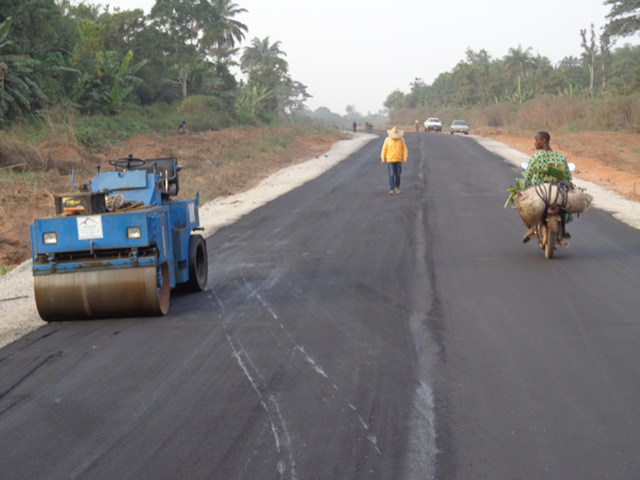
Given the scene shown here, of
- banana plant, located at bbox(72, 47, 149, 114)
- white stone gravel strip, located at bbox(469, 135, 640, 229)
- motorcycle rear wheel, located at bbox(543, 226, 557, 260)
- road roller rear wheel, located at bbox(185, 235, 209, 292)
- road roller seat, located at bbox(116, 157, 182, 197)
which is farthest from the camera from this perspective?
banana plant, located at bbox(72, 47, 149, 114)

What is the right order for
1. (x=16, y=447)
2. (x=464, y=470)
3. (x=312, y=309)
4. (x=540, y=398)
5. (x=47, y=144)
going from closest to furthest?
1. (x=464, y=470)
2. (x=16, y=447)
3. (x=540, y=398)
4. (x=312, y=309)
5. (x=47, y=144)

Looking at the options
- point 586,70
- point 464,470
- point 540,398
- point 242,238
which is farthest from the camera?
point 586,70

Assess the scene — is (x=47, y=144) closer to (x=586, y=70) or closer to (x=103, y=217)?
(x=103, y=217)

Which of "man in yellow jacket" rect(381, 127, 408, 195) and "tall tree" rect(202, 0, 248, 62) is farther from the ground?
"tall tree" rect(202, 0, 248, 62)

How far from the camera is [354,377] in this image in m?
5.32

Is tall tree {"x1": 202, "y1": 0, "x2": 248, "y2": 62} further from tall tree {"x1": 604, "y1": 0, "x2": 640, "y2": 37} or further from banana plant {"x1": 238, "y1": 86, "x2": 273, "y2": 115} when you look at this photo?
tall tree {"x1": 604, "y1": 0, "x2": 640, "y2": 37}

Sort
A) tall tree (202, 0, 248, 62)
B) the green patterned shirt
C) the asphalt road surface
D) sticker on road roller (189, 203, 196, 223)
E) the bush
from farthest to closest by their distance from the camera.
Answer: tall tree (202, 0, 248, 62), the bush, the green patterned shirt, sticker on road roller (189, 203, 196, 223), the asphalt road surface

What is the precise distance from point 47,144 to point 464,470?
23.0 m

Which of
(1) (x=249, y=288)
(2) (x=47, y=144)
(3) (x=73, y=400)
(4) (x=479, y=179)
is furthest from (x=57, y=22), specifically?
(3) (x=73, y=400)

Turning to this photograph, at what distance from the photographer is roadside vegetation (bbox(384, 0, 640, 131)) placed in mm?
41969

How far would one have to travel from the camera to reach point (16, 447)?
14.1 ft

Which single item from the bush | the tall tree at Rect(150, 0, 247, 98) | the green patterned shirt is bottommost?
the green patterned shirt

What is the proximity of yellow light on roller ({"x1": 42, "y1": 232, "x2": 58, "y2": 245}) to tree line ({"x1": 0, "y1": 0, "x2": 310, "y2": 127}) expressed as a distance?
65.4 ft

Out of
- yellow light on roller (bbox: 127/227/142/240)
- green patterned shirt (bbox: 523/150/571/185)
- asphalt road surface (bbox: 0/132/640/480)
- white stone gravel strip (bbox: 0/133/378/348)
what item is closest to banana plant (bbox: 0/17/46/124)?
white stone gravel strip (bbox: 0/133/378/348)
